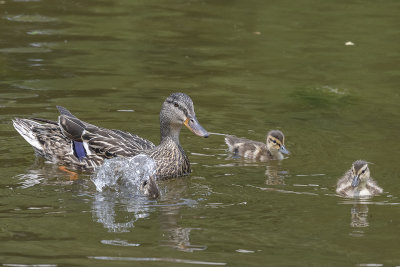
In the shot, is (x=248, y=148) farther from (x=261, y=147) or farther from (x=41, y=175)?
(x=41, y=175)

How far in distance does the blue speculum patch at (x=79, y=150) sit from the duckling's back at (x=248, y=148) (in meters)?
1.45

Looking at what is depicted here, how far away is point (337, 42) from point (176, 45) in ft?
7.80

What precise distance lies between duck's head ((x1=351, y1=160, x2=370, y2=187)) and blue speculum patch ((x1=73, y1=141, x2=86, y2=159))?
2.58 m

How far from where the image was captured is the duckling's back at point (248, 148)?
9438 mm

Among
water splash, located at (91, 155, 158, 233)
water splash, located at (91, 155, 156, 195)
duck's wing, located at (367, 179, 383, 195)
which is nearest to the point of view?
water splash, located at (91, 155, 158, 233)

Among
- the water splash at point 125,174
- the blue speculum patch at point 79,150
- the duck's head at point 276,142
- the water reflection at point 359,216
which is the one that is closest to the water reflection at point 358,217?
the water reflection at point 359,216

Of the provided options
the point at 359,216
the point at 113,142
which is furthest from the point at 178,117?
the point at 359,216

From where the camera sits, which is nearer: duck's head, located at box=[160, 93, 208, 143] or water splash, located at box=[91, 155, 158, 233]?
water splash, located at box=[91, 155, 158, 233]

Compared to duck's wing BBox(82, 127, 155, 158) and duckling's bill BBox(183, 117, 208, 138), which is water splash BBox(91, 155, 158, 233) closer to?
duck's wing BBox(82, 127, 155, 158)

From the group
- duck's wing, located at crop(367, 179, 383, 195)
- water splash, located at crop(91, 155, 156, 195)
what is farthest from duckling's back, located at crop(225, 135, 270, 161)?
duck's wing, located at crop(367, 179, 383, 195)

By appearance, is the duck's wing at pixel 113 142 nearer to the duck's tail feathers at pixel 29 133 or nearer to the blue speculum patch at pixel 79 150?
the blue speculum patch at pixel 79 150

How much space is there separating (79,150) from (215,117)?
1889 mm

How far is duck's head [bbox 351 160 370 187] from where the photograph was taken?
799 cm

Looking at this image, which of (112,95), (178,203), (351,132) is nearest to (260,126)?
(351,132)
